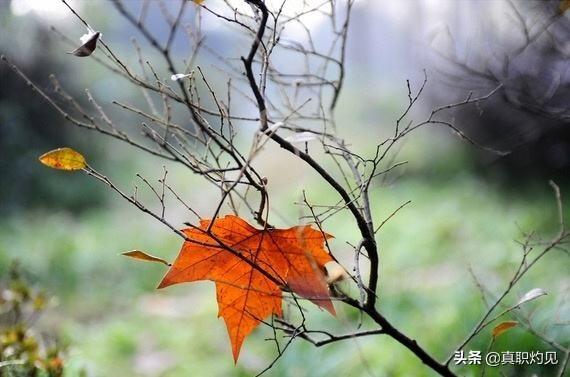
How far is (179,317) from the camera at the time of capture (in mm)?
3705

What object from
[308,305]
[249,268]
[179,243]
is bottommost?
[249,268]

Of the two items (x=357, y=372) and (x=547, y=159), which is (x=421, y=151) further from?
(x=357, y=372)

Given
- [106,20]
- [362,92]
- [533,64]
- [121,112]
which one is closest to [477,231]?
[533,64]

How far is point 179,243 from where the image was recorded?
5707 millimetres

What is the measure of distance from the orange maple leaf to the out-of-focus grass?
65 cm

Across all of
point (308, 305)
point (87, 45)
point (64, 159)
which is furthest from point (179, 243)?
point (87, 45)

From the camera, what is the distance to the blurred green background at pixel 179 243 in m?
2.46

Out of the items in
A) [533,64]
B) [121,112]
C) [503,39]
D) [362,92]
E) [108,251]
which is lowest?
[108,251]

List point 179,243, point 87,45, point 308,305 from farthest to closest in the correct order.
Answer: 1. point 179,243
2. point 308,305
3. point 87,45

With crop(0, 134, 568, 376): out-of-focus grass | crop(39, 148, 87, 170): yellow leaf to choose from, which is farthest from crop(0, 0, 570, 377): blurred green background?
crop(39, 148, 87, 170): yellow leaf

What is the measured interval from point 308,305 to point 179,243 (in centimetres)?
269

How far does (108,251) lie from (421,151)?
4.23 m

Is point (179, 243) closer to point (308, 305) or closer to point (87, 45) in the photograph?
point (308, 305)

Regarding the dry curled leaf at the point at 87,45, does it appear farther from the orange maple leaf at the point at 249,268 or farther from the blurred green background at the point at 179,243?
the blurred green background at the point at 179,243
